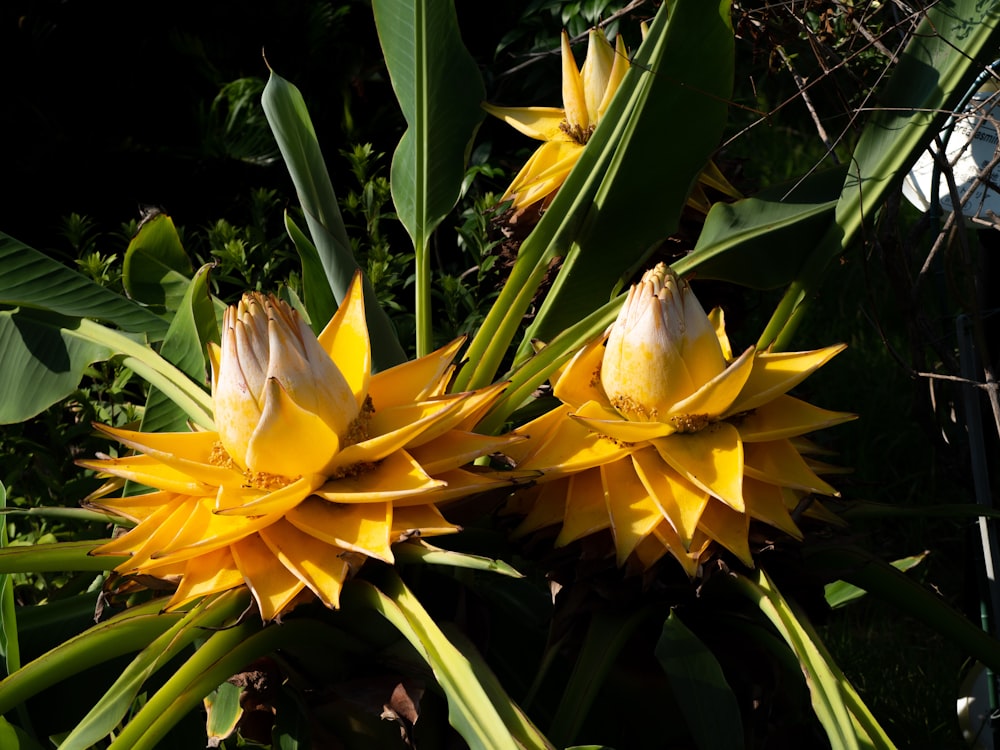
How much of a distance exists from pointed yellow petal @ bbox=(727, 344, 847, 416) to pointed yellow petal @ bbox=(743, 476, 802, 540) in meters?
0.06

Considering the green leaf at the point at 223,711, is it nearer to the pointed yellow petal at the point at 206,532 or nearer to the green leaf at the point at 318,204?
the pointed yellow petal at the point at 206,532

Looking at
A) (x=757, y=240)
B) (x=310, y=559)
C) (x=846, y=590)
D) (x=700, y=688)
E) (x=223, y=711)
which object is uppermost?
(x=757, y=240)

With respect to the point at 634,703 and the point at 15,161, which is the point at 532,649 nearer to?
the point at 634,703

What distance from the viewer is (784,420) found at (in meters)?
0.82

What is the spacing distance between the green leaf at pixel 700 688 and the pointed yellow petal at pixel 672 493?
0.21 feet

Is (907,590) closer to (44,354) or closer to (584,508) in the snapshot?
(584,508)

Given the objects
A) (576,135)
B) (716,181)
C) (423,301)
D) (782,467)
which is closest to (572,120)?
(576,135)

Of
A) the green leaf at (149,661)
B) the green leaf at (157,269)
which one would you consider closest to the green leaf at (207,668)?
the green leaf at (149,661)

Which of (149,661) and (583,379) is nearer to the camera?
(149,661)

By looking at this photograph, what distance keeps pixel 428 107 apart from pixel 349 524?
49 centimetres

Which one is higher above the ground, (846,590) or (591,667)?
(591,667)

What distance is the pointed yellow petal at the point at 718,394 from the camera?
76 cm

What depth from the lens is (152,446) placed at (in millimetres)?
795

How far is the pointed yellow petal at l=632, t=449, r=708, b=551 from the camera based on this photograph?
2.48ft
